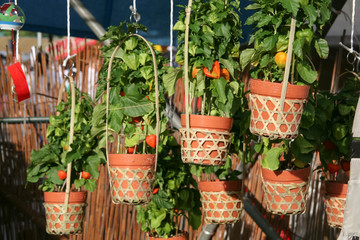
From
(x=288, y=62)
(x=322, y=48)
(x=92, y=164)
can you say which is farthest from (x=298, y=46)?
(x=92, y=164)

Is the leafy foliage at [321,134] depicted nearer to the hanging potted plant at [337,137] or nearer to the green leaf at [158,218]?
the hanging potted plant at [337,137]

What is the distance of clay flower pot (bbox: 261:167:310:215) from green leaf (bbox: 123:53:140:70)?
1.94ft

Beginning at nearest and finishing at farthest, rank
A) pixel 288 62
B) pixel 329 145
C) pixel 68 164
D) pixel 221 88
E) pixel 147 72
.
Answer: pixel 288 62 → pixel 221 88 → pixel 147 72 → pixel 329 145 → pixel 68 164

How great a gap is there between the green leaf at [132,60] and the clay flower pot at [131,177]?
327 millimetres

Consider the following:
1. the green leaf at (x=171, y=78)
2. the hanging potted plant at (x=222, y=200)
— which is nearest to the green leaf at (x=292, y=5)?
the green leaf at (x=171, y=78)

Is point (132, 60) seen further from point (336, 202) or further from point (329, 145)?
point (336, 202)

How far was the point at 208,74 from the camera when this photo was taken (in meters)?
1.86

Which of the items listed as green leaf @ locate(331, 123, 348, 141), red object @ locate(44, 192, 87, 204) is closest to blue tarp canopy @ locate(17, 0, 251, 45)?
green leaf @ locate(331, 123, 348, 141)

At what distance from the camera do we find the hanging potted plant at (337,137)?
2.17 metres

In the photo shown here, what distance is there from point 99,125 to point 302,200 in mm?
799

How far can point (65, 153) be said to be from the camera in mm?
2514

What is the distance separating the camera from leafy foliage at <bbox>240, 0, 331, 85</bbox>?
67.2 inches

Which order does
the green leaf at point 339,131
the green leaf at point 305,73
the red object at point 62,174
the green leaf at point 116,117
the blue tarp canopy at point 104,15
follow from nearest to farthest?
the green leaf at point 305,73 < the green leaf at point 116,117 < the green leaf at point 339,131 < the red object at point 62,174 < the blue tarp canopy at point 104,15

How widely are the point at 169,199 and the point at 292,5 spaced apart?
1.06m
